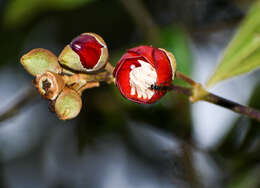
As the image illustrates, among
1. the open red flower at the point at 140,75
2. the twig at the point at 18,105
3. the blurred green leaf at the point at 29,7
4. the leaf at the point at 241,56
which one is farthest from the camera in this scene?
the blurred green leaf at the point at 29,7

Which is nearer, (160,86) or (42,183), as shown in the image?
(160,86)

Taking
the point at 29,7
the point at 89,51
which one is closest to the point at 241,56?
the point at 89,51

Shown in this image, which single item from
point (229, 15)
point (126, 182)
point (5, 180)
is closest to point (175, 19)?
point (229, 15)

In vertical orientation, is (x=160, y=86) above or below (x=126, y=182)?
above

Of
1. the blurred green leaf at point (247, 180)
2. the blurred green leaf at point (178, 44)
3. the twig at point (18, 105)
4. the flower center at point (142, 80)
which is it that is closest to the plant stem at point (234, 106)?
the flower center at point (142, 80)

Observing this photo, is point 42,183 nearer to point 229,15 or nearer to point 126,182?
point 126,182

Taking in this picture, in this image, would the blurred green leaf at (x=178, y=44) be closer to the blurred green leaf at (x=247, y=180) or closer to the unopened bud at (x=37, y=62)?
the blurred green leaf at (x=247, y=180)
